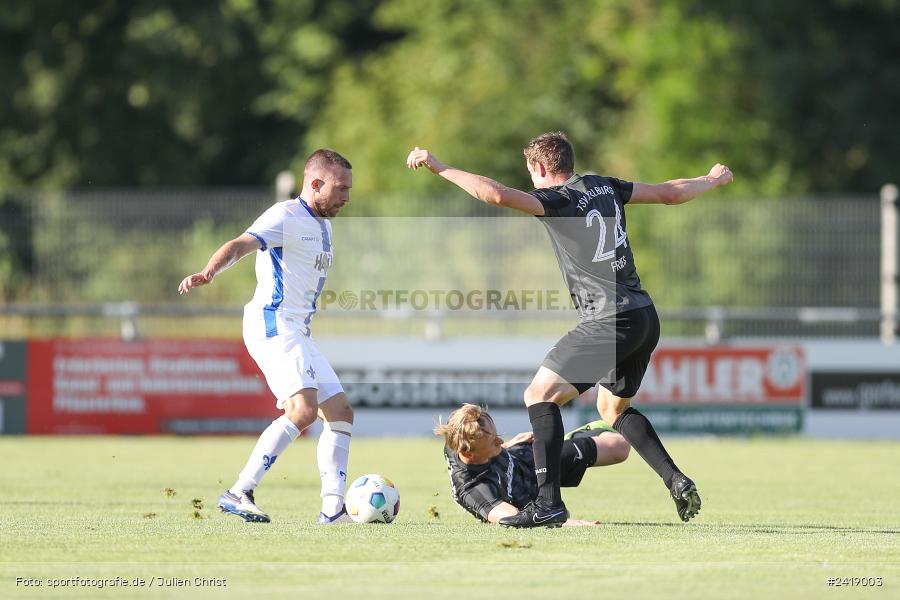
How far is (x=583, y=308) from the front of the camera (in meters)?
8.50

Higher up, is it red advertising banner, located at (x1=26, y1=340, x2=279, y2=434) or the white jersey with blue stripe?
the white jersey with blue stripe

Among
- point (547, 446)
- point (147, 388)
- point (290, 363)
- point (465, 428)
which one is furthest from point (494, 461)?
point (147, 388)

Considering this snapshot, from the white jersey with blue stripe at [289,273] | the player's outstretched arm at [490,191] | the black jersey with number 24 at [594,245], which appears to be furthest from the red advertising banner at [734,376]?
the player's outstretched arm at [490,191]

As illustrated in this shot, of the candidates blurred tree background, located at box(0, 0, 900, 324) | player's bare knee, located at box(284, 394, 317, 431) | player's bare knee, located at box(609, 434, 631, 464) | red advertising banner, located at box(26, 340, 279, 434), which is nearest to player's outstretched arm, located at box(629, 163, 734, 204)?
player's bare knee, located at box(609, 434, 631, 464)

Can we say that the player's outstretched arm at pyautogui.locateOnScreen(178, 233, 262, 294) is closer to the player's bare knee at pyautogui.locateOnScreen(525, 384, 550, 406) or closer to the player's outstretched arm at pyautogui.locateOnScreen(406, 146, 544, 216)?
the player's outstretched arm at pyautogui.locateOnScreen(406, 146, 544, 216)

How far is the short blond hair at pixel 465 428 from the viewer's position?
834 cm

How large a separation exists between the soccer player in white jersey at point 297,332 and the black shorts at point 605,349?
1364 millimetres

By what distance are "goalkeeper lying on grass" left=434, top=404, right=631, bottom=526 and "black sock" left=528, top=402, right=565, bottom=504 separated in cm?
20

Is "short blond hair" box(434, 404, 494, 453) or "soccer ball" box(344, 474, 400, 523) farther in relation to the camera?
"soccer ball" box(344, 474, 400, 523)

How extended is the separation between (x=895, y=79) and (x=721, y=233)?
13341mm

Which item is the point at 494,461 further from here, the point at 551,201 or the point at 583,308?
the point at 551,201

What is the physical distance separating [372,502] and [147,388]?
9785 millimetres

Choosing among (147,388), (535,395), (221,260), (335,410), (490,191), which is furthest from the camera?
(147,388)

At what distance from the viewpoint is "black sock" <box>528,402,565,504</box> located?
8.15 m
